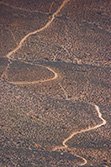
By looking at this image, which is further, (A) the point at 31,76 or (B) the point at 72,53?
(B) the point at 72,53

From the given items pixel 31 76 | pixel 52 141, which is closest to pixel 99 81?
pixel 31 76

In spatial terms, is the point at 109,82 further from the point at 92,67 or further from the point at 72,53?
the point at 72,53

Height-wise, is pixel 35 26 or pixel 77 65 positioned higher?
pixel 35 26

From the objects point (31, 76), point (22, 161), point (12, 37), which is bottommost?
point (22, 161)

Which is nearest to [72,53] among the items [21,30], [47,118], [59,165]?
[21,30]

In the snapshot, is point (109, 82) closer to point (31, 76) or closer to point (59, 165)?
point (31, 76)

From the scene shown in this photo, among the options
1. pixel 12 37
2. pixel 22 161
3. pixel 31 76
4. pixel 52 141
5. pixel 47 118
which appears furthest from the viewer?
pixel 12 37

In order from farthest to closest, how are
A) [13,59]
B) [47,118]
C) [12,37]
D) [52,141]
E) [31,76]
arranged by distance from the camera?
[12,37] < [13,59] < [31,76] < [47,118] < [52,141]
